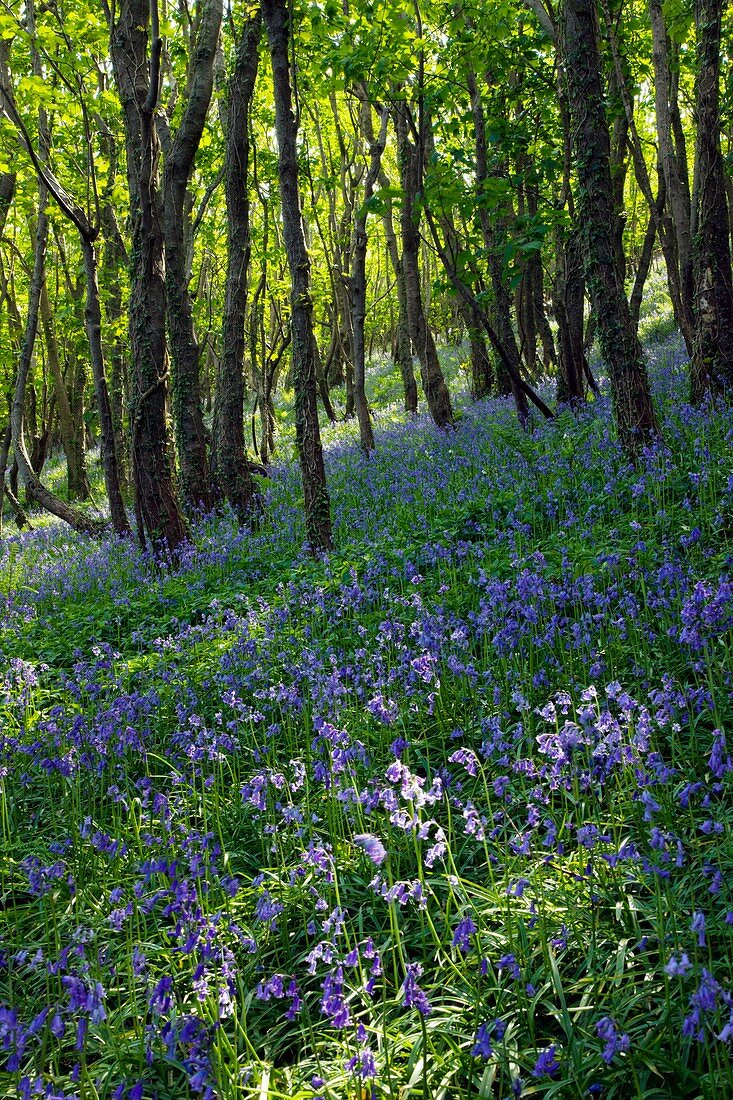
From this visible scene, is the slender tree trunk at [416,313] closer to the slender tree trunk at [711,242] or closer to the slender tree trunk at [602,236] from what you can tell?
the slender tree trunk at [711,242]

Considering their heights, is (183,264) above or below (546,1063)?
above

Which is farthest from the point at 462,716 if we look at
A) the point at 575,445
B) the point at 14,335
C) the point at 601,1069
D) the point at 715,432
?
the point at 14,335

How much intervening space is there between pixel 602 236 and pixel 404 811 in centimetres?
695

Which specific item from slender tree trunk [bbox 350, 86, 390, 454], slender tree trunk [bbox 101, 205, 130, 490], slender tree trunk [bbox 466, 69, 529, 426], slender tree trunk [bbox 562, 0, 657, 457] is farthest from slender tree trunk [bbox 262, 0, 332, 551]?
slender tree trunk [bbox 101, 205, 130, 490]

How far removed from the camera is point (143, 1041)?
2572mm

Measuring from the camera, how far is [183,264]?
1188cm

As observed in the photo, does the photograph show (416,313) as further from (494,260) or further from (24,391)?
(24,391)

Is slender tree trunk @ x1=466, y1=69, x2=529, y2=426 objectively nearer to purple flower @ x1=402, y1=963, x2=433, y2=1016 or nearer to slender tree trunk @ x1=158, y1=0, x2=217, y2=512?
slender tree trunk @ x1=158, y1=0, x2=217, y2=512

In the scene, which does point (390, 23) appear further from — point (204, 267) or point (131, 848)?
point (204, 267)

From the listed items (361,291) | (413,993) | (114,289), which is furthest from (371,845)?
(114,289)

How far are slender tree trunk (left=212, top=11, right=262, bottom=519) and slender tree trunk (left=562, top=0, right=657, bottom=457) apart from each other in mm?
5318

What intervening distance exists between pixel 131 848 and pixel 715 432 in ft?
21.2

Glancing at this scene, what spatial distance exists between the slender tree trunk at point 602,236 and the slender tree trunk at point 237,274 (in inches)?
209

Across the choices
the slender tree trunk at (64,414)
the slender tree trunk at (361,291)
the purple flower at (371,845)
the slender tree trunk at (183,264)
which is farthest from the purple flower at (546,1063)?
the slender tree trunk at (64,414)
